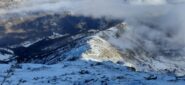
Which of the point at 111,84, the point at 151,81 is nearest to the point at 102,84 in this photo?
the point at 111,84

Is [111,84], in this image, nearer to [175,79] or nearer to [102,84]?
[102,84]

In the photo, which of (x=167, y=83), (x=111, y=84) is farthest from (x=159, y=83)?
(x=111, y=84)

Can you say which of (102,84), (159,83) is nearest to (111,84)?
(102,84)

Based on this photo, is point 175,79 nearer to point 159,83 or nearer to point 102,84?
point 159,83

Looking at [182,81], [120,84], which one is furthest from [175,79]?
[120,84]

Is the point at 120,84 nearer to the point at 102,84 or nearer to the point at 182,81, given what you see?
the point at 102,84

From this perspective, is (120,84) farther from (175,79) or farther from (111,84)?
(175,79)
